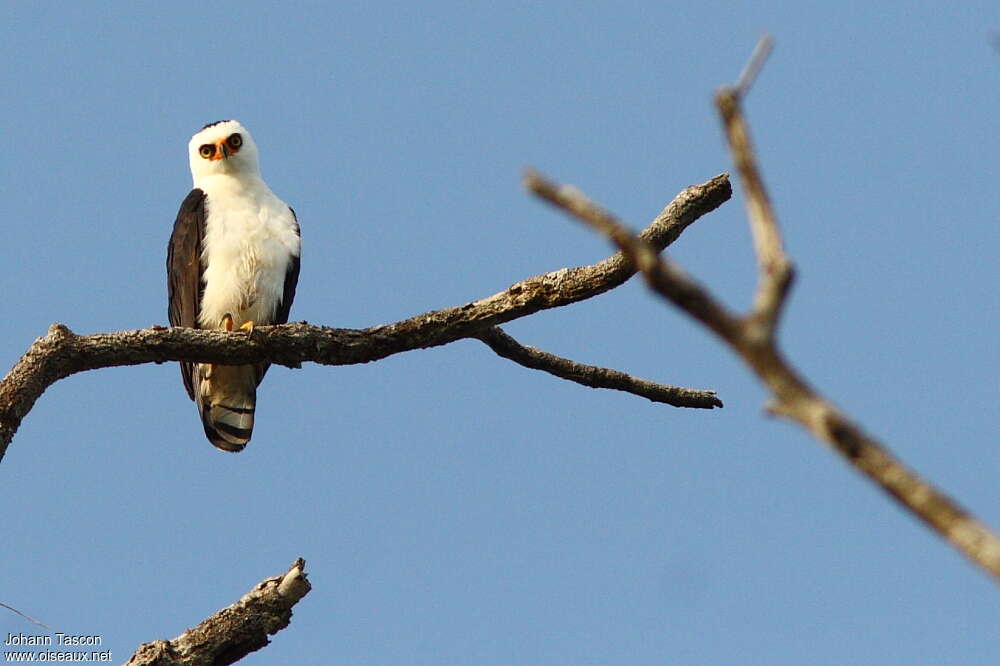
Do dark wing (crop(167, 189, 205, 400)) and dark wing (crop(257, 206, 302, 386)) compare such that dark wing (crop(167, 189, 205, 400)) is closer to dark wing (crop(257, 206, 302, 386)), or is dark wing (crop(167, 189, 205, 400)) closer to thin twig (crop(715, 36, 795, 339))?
dark wing (crop(257, 206, 302, 386))

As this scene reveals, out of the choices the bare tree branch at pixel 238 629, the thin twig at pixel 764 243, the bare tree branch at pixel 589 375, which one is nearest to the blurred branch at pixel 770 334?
the thin twig at pixel 764 243

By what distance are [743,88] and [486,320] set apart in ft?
11.6

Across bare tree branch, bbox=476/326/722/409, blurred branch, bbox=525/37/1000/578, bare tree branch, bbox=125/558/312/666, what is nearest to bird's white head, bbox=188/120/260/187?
bare tree branch, bbox=476/326/722/409

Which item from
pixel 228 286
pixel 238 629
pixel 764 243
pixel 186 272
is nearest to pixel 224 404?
pixel 228 286

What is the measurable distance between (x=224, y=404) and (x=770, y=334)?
6414 millimetres

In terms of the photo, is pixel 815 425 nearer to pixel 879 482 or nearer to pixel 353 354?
pixel 879 482

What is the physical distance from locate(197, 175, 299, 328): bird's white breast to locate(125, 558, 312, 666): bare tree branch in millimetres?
3089

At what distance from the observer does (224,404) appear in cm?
747

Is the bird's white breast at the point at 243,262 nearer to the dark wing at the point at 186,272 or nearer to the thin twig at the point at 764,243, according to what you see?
the dark wing at the point at 186,272

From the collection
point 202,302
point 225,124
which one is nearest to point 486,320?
point 202,302

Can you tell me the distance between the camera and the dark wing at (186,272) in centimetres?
746

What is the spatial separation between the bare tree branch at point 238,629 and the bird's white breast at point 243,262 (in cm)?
309

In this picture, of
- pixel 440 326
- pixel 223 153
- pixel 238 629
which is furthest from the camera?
pixel 223 153

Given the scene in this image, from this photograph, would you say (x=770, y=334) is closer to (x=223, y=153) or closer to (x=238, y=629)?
(x=238, y=629)
